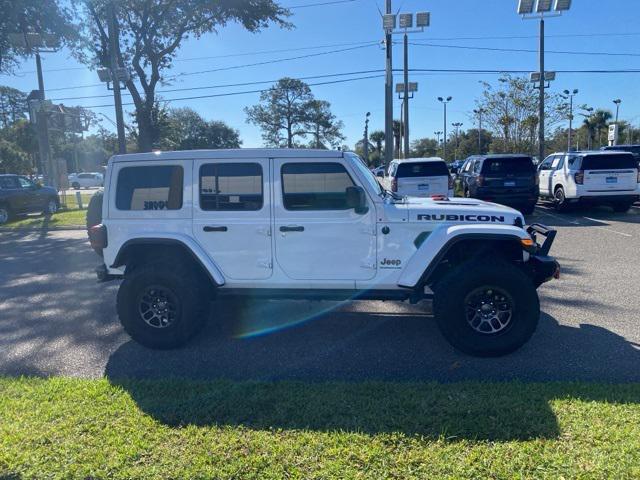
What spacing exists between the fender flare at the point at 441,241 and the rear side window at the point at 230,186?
5.38 feet

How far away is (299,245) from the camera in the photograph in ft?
15.1

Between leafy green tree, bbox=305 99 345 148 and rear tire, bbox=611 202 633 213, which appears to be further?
leafy green tree, bbox=305 99 345 148

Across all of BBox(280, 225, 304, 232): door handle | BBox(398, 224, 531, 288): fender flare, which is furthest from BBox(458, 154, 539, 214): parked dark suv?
BBox(280, 225, 304, 232): door handle

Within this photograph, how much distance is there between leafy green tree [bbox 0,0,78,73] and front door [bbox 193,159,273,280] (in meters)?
17.5

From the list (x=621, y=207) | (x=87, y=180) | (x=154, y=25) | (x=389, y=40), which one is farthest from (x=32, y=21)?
(x=87, y=180)

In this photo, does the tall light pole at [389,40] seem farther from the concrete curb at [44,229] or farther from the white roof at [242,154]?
the white roof at [242,154]

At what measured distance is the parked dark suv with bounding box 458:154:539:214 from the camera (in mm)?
13461

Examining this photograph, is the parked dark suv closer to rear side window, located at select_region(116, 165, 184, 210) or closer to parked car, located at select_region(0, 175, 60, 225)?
rear side window, located at select_region(116, 165, 184, 210)

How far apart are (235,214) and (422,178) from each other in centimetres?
926

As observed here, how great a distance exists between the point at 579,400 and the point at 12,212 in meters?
18.6

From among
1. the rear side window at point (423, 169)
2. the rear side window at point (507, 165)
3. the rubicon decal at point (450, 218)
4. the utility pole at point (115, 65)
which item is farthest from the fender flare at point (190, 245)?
the utility pole at point (115, 65)

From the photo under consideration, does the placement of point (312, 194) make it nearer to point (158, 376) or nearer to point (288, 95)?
point (158, 376)

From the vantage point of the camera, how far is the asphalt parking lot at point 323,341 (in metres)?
4.19

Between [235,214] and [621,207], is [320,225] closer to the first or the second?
[235,214]
